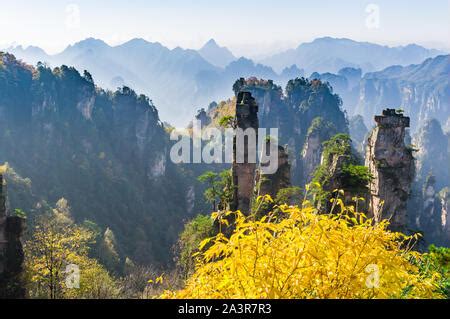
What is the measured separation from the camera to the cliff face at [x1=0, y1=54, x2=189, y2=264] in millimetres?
80188

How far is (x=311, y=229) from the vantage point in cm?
464

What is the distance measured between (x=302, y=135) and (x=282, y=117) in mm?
6930

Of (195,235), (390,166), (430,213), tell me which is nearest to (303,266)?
(390,166)

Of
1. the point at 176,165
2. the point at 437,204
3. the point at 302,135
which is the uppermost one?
the point at 302,135

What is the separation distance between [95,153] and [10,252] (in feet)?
244

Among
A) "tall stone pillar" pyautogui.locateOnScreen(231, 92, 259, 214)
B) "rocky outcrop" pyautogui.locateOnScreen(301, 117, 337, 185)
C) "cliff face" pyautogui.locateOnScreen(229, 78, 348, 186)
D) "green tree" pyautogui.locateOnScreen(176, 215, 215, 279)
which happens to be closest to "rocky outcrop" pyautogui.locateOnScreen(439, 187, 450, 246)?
"rocky outcrop" pyautogui.locateOnScreen(301, 117, 337, 185)

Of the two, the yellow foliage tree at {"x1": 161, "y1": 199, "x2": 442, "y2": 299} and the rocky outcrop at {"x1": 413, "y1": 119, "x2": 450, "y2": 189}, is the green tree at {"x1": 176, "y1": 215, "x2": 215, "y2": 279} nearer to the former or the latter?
the yellow foliage tree at {"x1": 161, "y1": 199, "x2": 442, "y2": 299}

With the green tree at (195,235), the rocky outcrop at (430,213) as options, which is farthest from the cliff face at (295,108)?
the green tree at (195,235)

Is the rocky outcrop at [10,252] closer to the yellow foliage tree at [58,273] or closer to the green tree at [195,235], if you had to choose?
the yellow foliage tree at [58,273]

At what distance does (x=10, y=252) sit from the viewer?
964 inches
